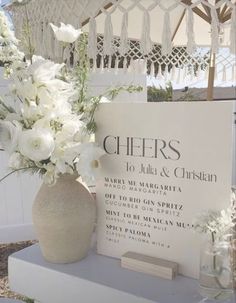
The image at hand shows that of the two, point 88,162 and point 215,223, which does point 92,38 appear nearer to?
point 88,162

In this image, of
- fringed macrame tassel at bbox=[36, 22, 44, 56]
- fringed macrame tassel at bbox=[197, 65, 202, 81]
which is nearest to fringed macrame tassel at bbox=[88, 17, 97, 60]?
fringed macrame tassel at bbox=[36, 22, 44, 56]

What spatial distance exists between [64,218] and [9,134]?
0.23 m

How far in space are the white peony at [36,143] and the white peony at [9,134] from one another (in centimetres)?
1

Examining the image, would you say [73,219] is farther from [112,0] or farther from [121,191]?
[112,0]

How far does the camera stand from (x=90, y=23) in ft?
3.81

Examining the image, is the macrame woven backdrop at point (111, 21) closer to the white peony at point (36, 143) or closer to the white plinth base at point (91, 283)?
the white peony at point (36, 143)

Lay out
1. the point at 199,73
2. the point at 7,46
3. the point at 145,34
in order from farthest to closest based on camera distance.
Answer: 1. the point at 199,73
2. the point at 145,34
3. the point at 7,46

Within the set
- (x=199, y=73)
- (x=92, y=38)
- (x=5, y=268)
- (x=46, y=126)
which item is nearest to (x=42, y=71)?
(x=46, y=126)

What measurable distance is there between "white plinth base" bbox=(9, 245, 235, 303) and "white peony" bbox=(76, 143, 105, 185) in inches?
8.7

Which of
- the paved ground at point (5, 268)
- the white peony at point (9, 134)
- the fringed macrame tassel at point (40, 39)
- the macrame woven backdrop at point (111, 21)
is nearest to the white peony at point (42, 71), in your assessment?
the white peony at point (9, 134)

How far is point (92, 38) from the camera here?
119 centimetres

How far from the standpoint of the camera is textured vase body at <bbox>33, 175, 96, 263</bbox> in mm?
878

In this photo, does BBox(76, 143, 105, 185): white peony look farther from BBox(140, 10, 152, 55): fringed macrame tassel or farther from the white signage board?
BBox(140, 10, 152, 55): fringed macrame tassel

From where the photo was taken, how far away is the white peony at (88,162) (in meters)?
0.84
